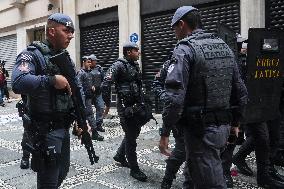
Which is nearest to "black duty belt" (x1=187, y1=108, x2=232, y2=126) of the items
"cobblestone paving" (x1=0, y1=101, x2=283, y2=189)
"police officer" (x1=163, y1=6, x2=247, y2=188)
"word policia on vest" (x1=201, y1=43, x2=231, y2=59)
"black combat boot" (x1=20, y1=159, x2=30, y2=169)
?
"police officer" (x1=163, y1=6, x2=247, y2=188)

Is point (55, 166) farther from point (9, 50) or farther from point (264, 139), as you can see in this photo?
point (9, 50)

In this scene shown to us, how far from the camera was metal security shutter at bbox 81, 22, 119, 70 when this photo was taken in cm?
1428

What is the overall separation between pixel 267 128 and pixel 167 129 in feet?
7.46

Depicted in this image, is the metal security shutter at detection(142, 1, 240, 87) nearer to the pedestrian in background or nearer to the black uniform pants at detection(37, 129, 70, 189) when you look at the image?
the pedestrian in background

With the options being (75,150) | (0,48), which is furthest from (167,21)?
(0,48)

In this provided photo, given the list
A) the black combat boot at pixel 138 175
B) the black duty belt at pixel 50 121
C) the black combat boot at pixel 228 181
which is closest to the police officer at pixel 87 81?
the black combat boot at pixel 138 175

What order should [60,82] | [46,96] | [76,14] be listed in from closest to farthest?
[60,82], [46,96], [76,14]

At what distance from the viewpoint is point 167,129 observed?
304 cm

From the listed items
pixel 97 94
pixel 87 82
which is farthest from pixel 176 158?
pixel 97 94

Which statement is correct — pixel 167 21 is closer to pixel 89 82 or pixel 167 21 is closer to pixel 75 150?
pixel 89 82

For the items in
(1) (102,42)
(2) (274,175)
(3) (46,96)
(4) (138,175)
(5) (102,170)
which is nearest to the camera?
(3) (46,96)

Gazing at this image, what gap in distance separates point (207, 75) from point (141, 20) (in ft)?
34.0

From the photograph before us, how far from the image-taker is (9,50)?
71.5 ft

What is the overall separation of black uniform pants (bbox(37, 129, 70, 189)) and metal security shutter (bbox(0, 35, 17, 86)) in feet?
63.2
